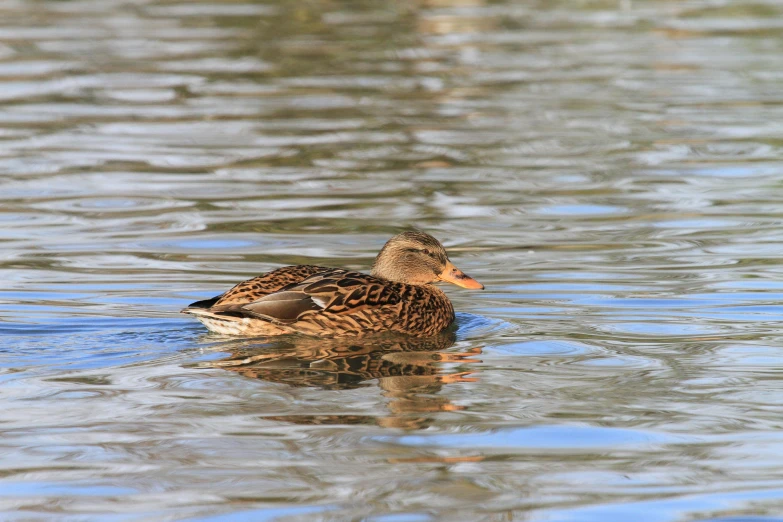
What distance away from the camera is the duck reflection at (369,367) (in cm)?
677

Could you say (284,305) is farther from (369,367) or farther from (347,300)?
(369,367)

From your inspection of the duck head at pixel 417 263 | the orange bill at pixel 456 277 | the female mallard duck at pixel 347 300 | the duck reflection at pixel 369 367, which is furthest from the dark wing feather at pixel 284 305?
the orange bill at pixel 456 277

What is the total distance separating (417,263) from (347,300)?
87 cm

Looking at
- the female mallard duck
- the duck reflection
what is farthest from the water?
the female mallard duck

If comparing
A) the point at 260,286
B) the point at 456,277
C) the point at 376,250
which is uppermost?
the point at 260,286

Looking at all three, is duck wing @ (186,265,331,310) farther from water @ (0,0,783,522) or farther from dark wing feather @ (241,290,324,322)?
water @ (0,0,783,522)

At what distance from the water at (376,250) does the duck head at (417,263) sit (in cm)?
29

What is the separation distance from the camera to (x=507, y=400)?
6.98m

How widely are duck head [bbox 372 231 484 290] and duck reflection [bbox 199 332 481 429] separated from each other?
1.91 feet

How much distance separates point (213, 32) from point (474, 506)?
19.8 m

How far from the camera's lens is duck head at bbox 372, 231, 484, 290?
930cm

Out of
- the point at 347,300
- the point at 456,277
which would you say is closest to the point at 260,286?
the point at 347,300

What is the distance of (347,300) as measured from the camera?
8.70m

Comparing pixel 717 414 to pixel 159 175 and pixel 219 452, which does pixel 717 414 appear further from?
pixel 159 175
